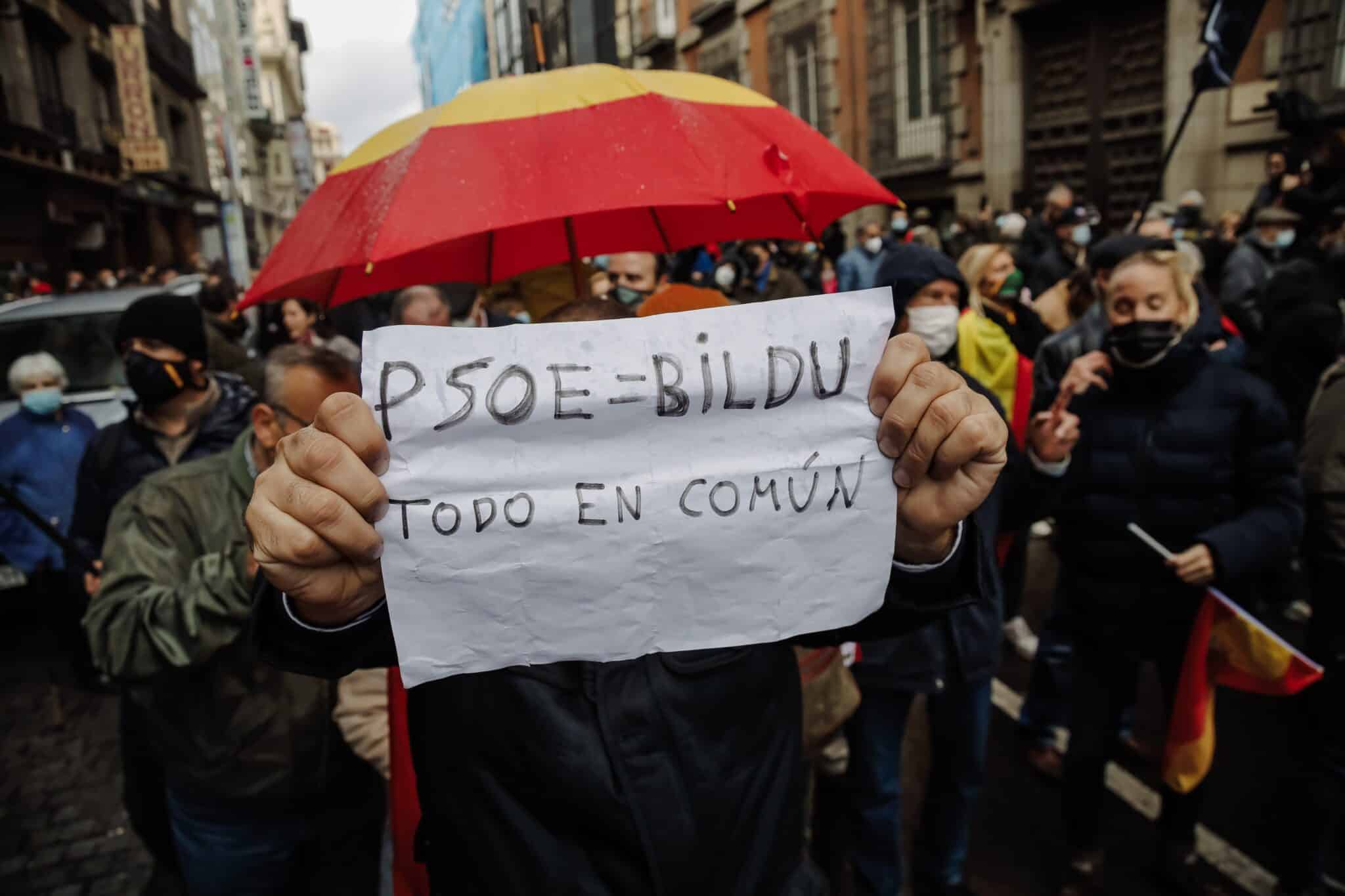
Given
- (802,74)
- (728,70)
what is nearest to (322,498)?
(802,74)

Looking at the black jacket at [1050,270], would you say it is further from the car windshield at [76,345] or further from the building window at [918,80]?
the building window at [918,80]

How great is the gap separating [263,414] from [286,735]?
0.73m

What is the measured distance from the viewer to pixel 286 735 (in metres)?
2.13

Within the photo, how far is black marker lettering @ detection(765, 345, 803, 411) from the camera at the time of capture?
1.10 meters

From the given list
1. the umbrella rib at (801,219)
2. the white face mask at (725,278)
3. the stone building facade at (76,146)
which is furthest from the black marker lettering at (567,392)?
the stone building facade at (76,146)

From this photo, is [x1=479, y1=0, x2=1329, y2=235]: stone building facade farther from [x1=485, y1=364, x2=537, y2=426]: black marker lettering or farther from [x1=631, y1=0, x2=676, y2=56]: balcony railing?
[x1=485, y1=364, x2=537, y2=426]: black marker lettering

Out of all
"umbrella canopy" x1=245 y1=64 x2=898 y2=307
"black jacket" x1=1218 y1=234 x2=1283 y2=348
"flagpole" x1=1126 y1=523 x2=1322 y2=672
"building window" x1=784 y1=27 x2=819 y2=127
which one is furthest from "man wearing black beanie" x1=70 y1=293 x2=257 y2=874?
"building window" x1=784 y1=27 x2=819 y2=127

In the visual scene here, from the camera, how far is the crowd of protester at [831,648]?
1.42 metres

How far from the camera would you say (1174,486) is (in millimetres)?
2740

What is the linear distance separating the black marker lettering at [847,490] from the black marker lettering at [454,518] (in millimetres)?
444

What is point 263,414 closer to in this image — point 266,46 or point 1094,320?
point 1094,320

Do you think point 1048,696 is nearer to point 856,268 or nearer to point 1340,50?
point 856,268

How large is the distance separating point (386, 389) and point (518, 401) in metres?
0.15

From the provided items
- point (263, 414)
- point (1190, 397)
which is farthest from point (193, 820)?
point (1190, 397)
